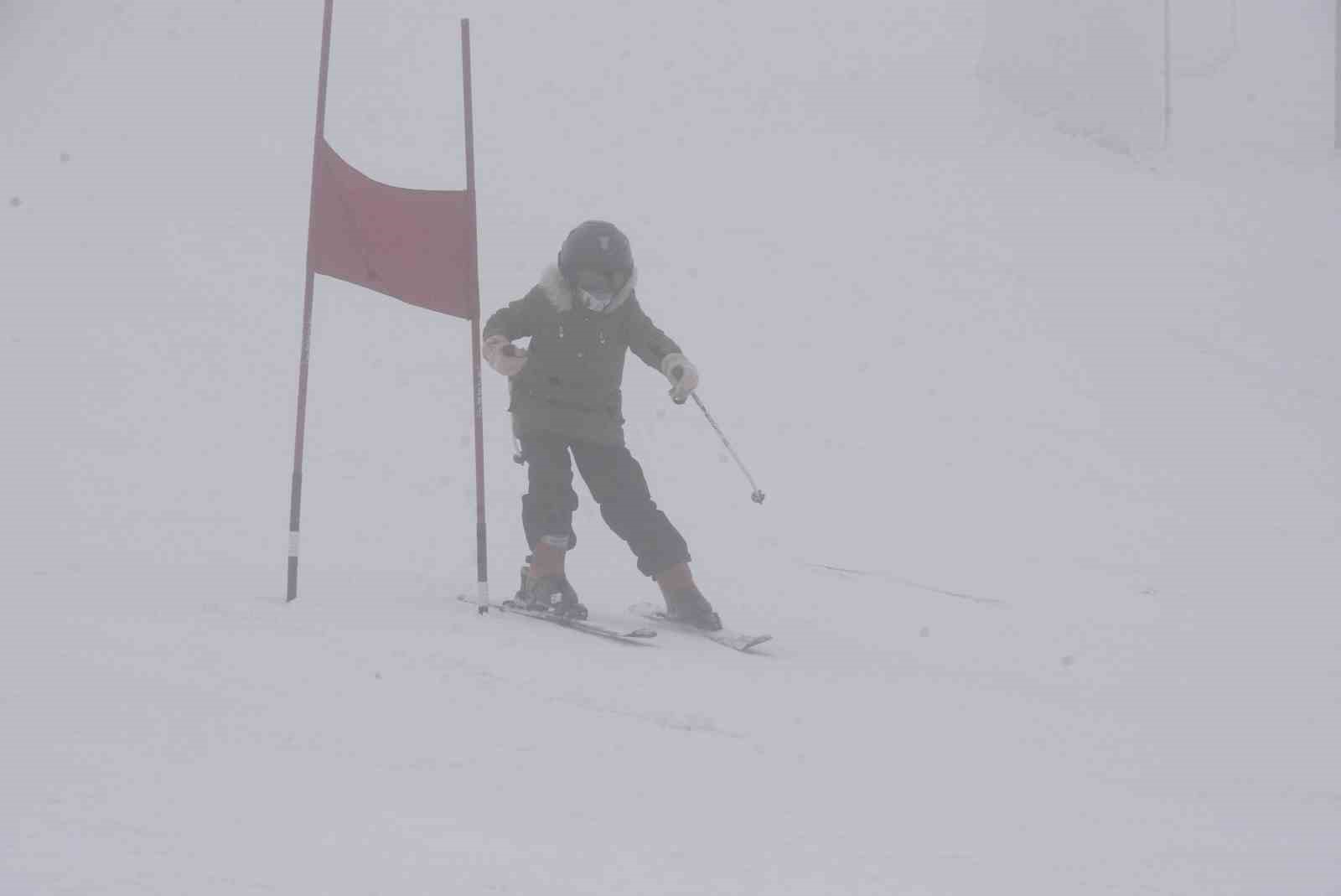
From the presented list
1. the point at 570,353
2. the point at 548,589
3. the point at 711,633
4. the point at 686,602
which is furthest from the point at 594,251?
the point at 711,633

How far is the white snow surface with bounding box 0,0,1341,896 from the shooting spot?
3.50 metres

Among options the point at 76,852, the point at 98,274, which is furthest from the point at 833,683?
the point at 98,274

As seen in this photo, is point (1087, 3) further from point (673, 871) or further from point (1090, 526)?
point (673, 871)

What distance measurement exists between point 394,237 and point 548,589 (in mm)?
1448

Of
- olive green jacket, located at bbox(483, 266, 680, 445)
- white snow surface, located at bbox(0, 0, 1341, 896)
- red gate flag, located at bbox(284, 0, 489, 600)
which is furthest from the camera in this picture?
olive green jacket, located at bbox(483, 266, 680, 445)

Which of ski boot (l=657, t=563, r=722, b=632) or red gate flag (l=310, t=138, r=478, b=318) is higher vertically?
red gate flag (l=310, t=138, r=478, b=318)

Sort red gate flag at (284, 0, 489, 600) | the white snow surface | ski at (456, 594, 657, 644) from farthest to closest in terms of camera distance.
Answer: ski at (456, 594, 657, 644) < red gate flag at (284, 0, 489, 600) < the white snow surface

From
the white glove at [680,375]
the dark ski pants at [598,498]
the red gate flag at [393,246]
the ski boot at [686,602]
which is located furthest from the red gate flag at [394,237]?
the ski boot at [686,602]

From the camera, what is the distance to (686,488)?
945 centimetres

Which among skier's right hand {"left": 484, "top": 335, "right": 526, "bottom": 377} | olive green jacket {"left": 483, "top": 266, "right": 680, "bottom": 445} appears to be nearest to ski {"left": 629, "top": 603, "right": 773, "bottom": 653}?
olive green jacket {"left": 483, "top": 266, "right": 680, "bottom": 445}

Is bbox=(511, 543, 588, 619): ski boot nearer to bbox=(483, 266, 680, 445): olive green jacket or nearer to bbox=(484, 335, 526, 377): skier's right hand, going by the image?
bbox=(483, 266, 680, 445): olive green jacket

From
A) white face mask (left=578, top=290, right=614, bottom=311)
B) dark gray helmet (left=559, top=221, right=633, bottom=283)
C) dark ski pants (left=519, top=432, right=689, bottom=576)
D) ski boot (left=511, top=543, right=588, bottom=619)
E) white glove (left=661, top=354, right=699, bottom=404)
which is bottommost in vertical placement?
ski boot (left=511, top=543, right=588, bottom=619)

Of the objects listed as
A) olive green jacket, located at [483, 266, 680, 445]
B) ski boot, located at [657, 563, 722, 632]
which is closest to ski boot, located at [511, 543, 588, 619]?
ski boot, located at [657, 563, 722, 632]

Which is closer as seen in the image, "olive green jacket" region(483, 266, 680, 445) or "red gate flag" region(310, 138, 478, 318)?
"red gate flag" region(310, 138, 478, 318)
